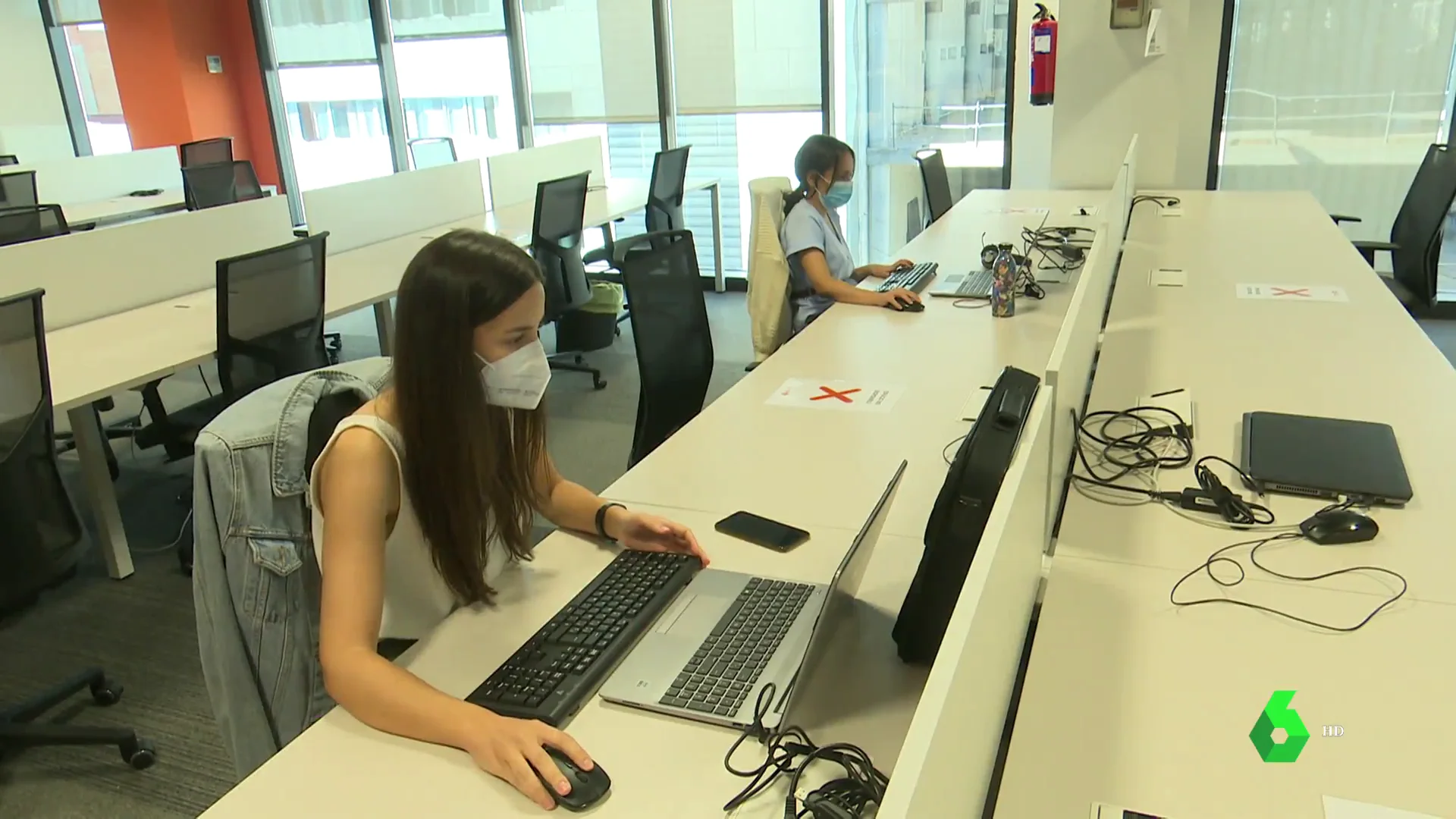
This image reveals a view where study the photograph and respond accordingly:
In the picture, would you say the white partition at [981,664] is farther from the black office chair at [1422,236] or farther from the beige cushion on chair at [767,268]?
the black office chair at [1422,236]

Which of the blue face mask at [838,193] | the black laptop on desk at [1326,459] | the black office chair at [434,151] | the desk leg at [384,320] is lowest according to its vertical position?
the desk leg at [384,320]

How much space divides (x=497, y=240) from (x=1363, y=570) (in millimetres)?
1356

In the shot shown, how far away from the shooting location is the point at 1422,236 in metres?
3.67

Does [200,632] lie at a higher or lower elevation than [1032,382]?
lower

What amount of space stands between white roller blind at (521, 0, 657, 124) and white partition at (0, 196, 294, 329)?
2.67 m

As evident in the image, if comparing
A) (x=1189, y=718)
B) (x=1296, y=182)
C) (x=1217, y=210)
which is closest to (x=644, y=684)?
(x=1189, y=718)

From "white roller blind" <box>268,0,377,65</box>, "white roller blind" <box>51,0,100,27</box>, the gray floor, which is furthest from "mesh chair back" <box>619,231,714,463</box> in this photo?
"white roller blind" <box>51,0,100,27</box>

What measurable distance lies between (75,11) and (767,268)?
25.3 feet

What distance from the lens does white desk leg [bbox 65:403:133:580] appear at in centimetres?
299

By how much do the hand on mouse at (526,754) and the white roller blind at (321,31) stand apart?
7.14m

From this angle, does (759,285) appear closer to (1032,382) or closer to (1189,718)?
(1032,382)

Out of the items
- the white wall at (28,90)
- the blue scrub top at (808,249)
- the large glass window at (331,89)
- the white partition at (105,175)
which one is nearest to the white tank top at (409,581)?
the blue scrub top at (808,249)

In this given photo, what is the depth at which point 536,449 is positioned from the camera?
1.60 metres

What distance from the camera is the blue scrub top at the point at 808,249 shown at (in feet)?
10.6
